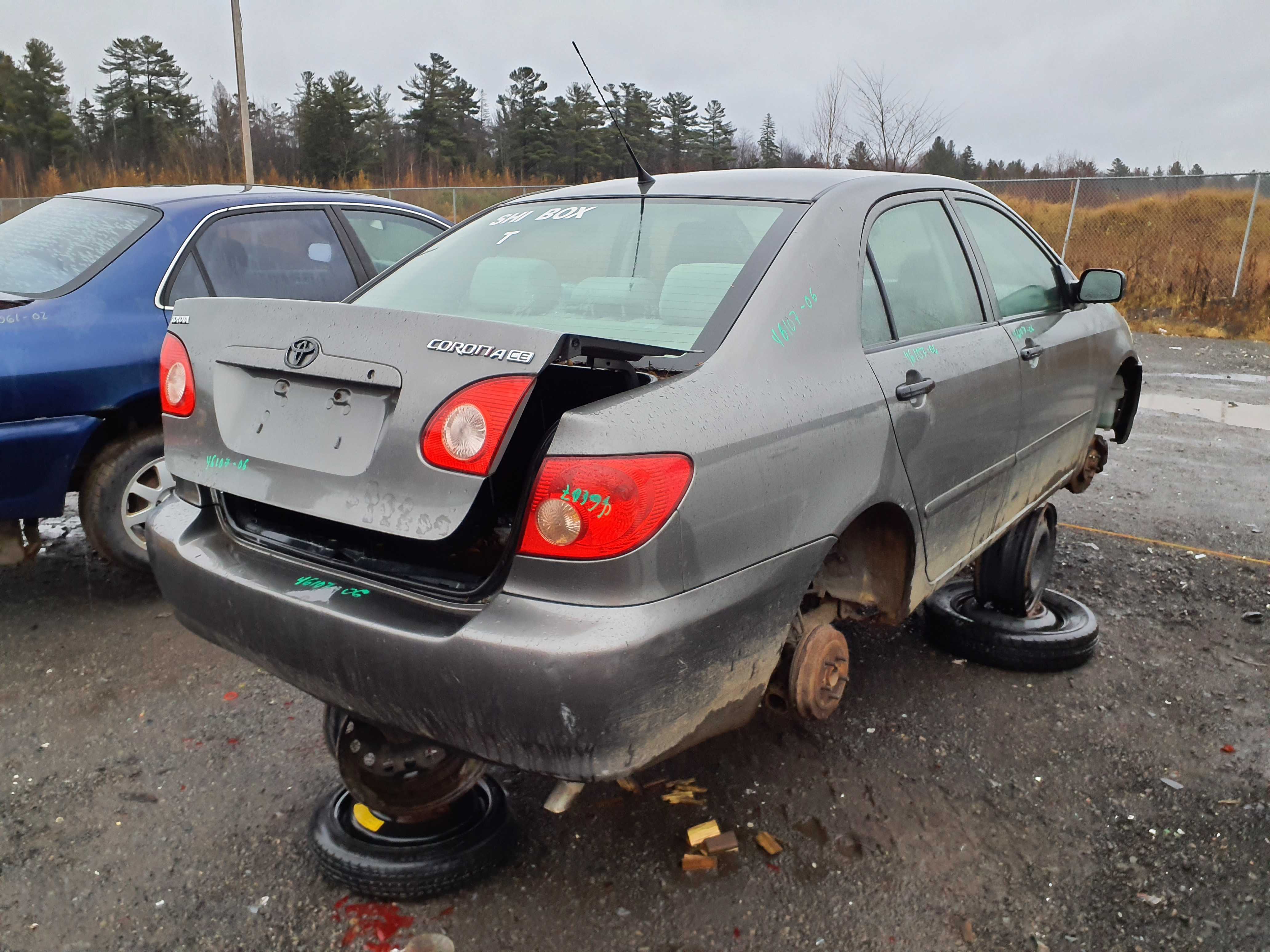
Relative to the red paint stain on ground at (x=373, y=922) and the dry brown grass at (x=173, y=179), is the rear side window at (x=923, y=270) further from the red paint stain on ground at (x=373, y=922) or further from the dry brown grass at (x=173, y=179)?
the dry brown grass at (x=173, y=179)

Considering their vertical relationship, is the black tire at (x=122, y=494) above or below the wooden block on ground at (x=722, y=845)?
above

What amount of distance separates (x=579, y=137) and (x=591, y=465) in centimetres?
4293

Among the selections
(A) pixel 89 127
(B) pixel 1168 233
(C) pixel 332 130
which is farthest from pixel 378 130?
(B) pixel 1168 233

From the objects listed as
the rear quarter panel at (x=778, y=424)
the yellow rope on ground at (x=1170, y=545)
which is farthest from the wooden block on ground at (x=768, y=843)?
the yellow rope on ground at (x=1170, y=545)

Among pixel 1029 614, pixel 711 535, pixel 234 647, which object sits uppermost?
pixel 711 535

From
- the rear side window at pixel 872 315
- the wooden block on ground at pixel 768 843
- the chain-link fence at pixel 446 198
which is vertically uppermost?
the chain-link fence at pixel 446 198

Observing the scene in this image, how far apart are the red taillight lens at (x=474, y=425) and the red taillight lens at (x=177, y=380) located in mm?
834

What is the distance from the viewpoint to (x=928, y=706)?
3.27 meters

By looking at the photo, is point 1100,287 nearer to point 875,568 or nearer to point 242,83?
point 875,568

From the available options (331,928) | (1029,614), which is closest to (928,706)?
(1029,614)

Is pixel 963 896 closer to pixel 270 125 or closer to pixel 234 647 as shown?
pixel 234 647

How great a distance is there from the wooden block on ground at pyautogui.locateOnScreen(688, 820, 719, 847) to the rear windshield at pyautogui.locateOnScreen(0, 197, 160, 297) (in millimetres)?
3297

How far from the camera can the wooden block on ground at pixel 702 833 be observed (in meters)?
2.48

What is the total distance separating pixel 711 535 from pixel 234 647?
1237 millimetres
